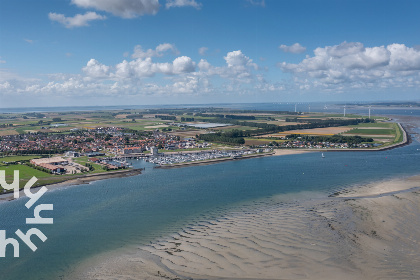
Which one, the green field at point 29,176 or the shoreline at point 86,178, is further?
the green field at point 29,176

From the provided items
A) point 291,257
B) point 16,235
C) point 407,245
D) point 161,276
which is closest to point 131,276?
point 161,276

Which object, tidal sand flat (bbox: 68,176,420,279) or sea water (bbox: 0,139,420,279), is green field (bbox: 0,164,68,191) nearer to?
sea water (bbox: 0,139,420,279)

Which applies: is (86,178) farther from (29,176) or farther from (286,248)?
(286,248)

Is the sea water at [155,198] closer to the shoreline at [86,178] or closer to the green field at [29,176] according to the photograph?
the shoreline at [86,178]
